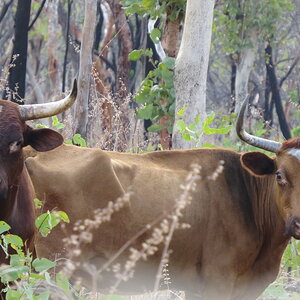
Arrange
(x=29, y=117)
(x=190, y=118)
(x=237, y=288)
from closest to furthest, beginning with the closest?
(x=29, y=117) → (x=237, y=288) → (x=190, y=118)

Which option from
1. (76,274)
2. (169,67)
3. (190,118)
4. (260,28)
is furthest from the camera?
(260,28)

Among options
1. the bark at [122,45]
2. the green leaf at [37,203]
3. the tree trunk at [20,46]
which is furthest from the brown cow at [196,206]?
the bark at [122,45]

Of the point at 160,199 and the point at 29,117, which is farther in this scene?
the point at 160,199

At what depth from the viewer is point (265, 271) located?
6988 millimetres

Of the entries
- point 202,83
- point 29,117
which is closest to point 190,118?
point 202,83

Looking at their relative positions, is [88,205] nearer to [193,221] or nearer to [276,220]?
[193,221]

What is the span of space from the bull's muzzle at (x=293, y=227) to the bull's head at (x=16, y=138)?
177 cm

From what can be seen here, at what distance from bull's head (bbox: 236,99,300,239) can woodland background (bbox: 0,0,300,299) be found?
72cm

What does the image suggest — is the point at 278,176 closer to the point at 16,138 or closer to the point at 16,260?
the point at 16,138

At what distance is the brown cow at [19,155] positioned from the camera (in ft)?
18.1

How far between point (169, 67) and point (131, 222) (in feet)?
12.5

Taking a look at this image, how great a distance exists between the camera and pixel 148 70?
18062 mm

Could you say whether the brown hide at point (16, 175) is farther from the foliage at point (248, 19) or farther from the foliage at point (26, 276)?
the foliage at point (248, 19)

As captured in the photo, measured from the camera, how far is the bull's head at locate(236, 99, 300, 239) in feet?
21.6
